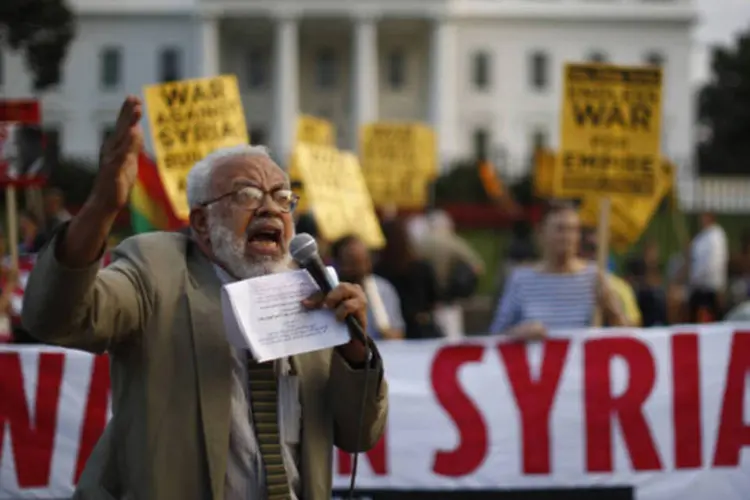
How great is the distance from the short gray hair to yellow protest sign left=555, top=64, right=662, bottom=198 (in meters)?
4.02

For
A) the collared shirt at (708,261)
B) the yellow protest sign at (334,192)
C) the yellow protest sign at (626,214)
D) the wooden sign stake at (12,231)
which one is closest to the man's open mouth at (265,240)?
the wooden sign stake at (12,231)

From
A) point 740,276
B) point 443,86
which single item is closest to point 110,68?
point 443,86

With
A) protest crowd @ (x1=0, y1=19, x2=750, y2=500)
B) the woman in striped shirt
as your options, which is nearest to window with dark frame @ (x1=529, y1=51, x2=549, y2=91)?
protest crowd @ (x1=0, y1=19, x2=750, y2=500)

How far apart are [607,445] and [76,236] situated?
9.46ft

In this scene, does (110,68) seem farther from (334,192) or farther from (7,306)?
(7,306)

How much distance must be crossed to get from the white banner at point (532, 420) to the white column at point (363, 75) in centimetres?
5837

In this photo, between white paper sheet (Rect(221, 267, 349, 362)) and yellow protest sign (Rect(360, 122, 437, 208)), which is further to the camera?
yellow protest sign (Rect(360, 122, 437, 208))

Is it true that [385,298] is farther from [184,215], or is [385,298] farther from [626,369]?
[626,369]

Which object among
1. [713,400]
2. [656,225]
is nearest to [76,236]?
[713,400]

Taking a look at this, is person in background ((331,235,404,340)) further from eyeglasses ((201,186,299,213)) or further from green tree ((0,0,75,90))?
eyeglasses ((201,186,299,213))

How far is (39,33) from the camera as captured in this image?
7.91 metres

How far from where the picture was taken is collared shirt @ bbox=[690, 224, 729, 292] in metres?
13.3

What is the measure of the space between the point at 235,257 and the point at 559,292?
331 cm

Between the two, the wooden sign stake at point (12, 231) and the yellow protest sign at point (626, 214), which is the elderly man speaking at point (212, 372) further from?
the yellow protest sign at point (626, 214)
